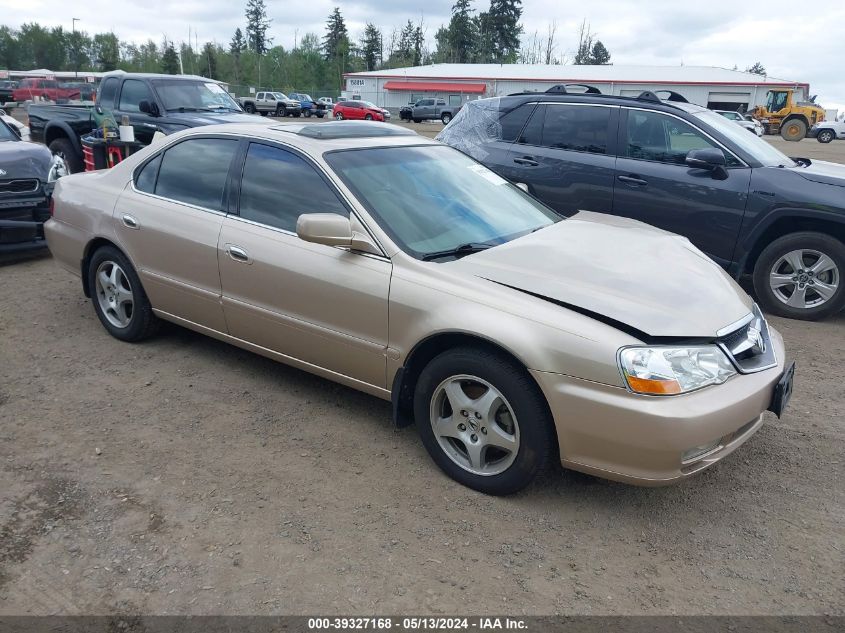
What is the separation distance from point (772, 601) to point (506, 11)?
97165 mm

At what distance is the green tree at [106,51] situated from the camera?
3577 inches

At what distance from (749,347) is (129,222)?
3790 mm

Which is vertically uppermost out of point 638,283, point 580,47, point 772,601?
point 580,47

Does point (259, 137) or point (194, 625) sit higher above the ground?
point (259, 137)

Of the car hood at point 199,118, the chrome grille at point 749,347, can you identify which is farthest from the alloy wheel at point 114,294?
the car hood at point 199,118

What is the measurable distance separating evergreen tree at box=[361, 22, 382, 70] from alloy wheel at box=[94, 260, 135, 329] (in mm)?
97223

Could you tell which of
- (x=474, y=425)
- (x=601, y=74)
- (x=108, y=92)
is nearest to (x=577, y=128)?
(x=474, y=425)

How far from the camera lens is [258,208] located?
3.94 metres

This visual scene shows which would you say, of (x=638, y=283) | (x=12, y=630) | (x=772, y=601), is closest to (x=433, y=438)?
(x=638, y=283)

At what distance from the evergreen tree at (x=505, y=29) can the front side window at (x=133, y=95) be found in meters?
87.4

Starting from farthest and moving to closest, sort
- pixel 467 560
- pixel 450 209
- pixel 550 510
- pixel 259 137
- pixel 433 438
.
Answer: pixel 259 137
pixel 450 209
pixel 433 438
pixel 550 510
pixel 467 560

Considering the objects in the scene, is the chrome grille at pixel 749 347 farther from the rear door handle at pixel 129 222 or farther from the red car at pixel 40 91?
the red car at pixel 40 91

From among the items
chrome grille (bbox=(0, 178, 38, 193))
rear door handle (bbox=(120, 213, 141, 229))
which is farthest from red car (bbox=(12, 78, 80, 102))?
rear door handle (bbox=(120, 213, 141, 229))

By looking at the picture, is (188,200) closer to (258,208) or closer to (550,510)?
(258,208)
